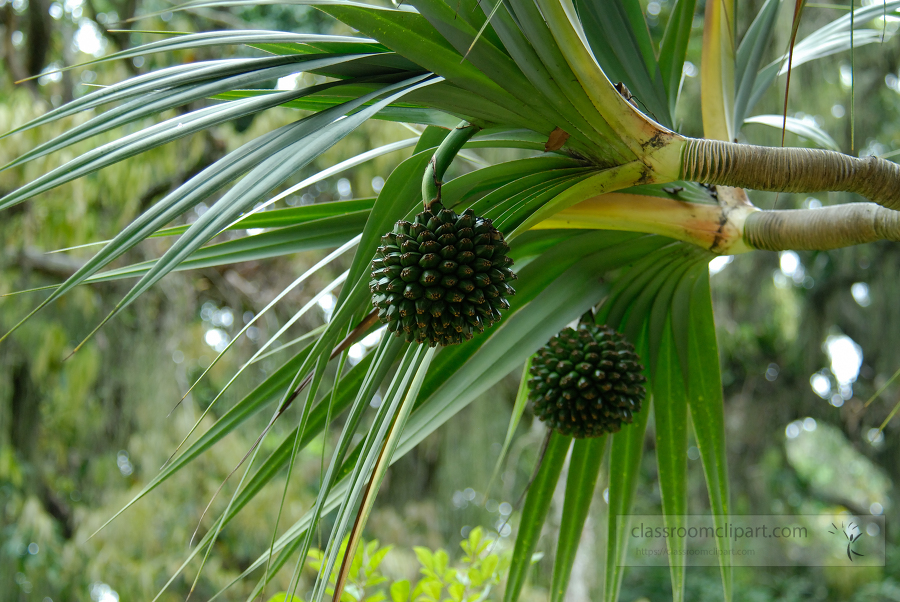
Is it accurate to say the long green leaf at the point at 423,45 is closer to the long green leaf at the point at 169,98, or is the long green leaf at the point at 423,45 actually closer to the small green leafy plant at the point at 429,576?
the long green leaf at the point at 169,98

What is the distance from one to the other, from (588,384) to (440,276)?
359mm

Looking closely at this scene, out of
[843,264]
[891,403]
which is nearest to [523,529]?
[843,264]

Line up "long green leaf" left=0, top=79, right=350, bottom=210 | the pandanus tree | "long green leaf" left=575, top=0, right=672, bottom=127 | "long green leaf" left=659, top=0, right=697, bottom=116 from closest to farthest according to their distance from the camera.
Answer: "long green leaf" left=0, top=79, right=350, bottom=210 < the pandanus tree < "long green leaf" left=575, top=0, right=672, bottom=127 < "long green leaf" left=659, top=0, right=697, bottom=116

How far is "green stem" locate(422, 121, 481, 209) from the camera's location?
734 millimetres

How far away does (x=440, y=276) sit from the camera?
733 millimetres

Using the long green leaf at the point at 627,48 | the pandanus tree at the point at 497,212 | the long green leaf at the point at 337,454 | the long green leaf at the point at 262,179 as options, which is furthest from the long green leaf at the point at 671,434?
the long green leaf at the point at 262,179

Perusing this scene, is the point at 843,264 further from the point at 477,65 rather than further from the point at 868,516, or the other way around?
the point at 477,65

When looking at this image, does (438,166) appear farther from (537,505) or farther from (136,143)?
(537,505)

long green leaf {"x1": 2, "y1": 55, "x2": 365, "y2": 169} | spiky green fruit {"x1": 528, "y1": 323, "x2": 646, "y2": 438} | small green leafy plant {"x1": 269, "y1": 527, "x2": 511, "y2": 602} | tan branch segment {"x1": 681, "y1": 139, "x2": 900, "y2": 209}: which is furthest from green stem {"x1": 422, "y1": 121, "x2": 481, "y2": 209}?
small green leafy plant {"x1": 269, "y1": 527, "x2": 511, "y2": 602}

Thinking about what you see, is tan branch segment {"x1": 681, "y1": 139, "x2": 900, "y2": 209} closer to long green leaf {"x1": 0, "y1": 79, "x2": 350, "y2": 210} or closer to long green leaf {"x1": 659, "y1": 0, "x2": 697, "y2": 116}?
long green leaf {"x1": 659, "y1": 0, "x2": 697, "y2": 116}

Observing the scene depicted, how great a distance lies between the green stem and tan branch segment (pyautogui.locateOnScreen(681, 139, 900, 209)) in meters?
0.27

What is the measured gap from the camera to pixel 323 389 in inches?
142

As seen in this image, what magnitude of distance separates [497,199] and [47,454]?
3734 millimetres

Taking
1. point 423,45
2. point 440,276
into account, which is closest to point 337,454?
point 440,276
